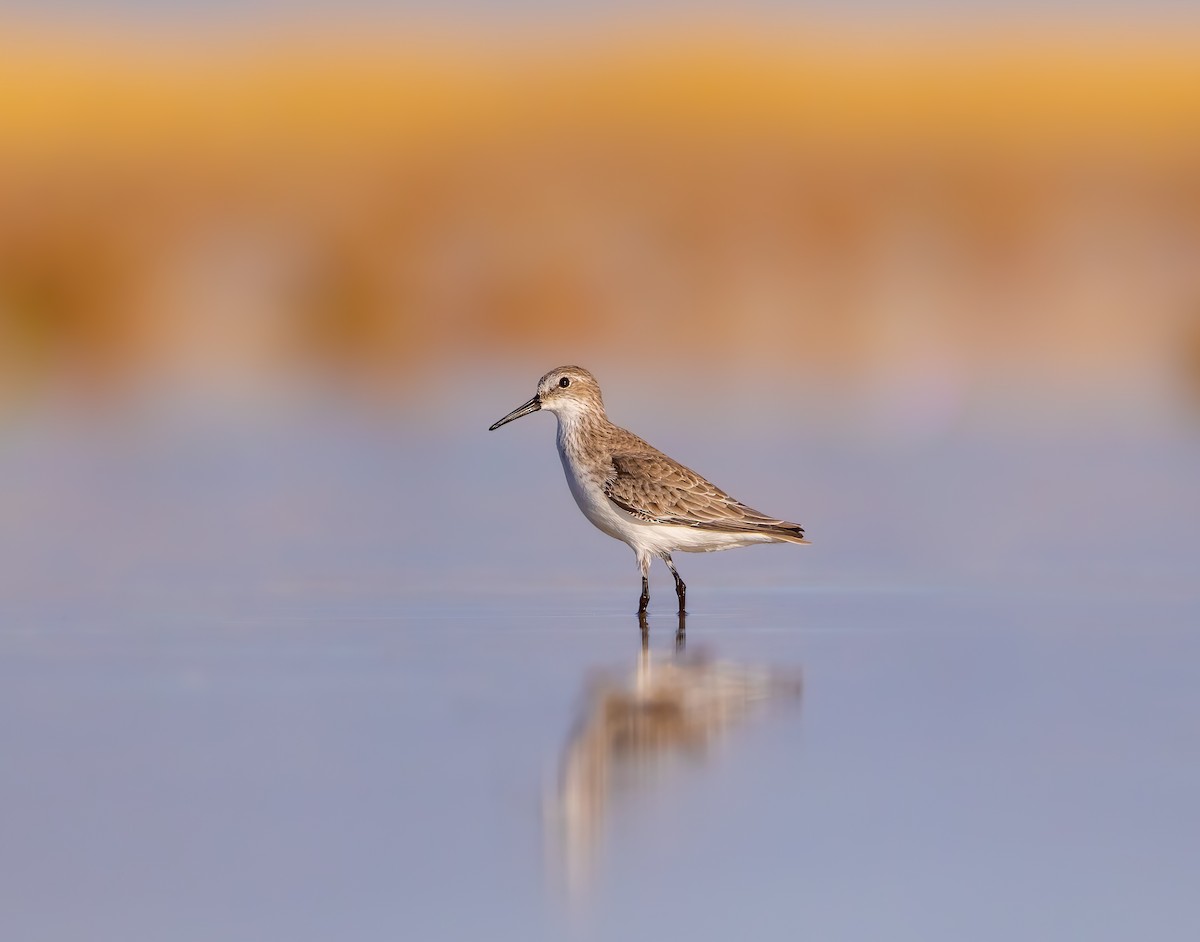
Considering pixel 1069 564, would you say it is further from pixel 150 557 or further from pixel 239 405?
pixel 239 405

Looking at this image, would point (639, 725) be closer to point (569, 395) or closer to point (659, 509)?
point (659, 509)

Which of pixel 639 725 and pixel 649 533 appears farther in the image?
pixel 649 533

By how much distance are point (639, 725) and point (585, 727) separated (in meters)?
0.18

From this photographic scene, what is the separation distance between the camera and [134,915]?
5152 millimetres

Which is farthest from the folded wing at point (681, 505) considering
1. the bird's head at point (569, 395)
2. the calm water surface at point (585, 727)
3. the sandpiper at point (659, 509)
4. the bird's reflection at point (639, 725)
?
the bird's reflection at point (639, 725)

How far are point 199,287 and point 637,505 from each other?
2050cm

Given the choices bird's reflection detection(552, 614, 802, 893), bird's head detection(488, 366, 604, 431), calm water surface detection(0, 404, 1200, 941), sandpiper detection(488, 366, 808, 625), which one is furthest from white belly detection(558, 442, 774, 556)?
bird's reflection detection(552, 614, 802, 893)

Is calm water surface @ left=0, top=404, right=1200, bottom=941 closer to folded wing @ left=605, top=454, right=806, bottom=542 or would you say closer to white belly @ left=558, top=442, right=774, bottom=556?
white belly @ left=558, top=442, right=774, bottom=556

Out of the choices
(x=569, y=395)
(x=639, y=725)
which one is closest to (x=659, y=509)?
(x=569, y=395)

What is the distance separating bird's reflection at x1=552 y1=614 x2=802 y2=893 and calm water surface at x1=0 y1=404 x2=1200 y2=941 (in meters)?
0.02

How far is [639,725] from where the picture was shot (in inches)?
280

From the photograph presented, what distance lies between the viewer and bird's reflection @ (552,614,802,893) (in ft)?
19.4

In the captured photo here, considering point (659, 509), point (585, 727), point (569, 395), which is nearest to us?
point (585, 727)

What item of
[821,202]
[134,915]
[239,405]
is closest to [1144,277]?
[821,202]
